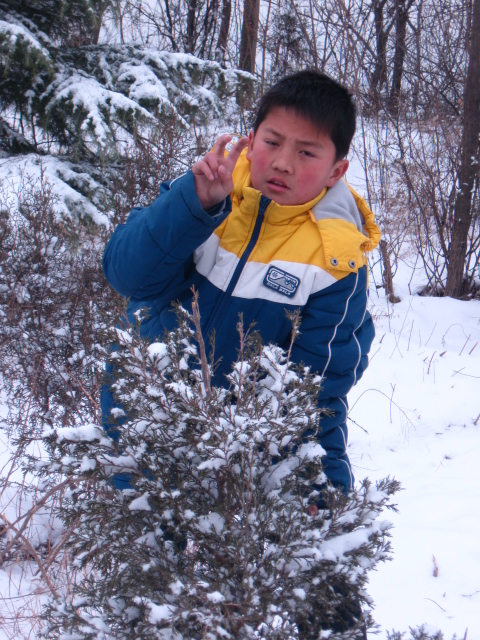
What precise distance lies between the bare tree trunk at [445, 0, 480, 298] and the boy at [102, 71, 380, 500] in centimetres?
475

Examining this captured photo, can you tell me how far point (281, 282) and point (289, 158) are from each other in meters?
0.34

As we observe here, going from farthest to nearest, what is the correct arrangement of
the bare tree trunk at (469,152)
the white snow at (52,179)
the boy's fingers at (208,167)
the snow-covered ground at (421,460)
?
the bare tree trunk at (469,152), the white snow at (52,179), the snow-covered ground at (421,460), the boy's fingers at (208,167)

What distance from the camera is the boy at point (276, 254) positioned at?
1.43 metres

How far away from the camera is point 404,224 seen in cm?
655

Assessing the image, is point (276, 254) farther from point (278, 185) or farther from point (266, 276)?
point (278, 185)

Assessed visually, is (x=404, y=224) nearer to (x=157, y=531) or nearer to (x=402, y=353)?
(x=402, y=353)

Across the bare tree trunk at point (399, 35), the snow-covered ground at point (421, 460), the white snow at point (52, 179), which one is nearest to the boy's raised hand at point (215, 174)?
the snow-covered ground at point (421, 460)

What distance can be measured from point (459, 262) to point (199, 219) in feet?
17.5

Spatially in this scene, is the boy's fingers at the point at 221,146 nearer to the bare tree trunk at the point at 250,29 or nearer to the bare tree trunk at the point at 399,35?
the bare tree trunk at the point at 250,29

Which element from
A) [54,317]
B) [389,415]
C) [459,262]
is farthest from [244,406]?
[459,262]

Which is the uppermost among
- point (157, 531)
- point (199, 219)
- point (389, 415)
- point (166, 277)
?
point (199, 219)

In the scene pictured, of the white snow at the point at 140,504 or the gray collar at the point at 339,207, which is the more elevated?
the gray collar at the point at 339,207

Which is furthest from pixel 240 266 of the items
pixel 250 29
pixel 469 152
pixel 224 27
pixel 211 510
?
pixel 224 27

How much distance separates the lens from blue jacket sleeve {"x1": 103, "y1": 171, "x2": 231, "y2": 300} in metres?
1.39
